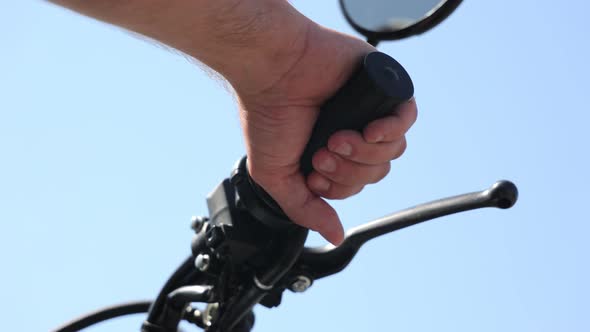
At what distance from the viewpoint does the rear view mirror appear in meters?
1.73

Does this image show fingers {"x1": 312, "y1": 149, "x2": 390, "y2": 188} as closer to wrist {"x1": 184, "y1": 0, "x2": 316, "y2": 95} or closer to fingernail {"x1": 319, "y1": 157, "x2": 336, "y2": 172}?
fingernail {"x1": 319, "y1": 157, "x2": 336, "y2": 172}

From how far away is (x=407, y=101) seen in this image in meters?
1.59

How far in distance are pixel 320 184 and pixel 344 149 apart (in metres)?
0.11

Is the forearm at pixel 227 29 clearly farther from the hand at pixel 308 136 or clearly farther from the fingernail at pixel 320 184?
the fingernail at pixel 320 184

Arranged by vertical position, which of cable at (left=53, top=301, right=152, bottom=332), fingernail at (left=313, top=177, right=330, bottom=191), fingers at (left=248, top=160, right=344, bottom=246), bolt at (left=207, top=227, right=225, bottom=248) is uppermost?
fingernail at (left=313, top=177, right=330, bottom=191)

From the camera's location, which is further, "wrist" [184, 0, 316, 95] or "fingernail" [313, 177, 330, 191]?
"fingernail" [313, 177, 330, 191]

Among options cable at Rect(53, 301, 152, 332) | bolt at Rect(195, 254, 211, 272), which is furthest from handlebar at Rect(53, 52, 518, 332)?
cable at Rect(53, 301, 152, 332)

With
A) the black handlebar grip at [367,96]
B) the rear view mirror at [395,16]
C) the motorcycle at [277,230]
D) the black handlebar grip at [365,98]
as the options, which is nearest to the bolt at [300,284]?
the motorcycle at [277,230]

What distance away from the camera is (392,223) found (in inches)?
63.4

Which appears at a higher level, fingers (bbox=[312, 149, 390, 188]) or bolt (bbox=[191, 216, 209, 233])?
fingers (bbox=[312, 149, 390, 188])

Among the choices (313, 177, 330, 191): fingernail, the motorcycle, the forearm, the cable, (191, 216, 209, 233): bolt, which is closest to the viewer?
the forearm

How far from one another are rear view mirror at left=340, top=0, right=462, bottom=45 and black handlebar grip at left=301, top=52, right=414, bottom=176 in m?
0.17

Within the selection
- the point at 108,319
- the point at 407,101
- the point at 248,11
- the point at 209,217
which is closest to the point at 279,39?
the point at 248,11

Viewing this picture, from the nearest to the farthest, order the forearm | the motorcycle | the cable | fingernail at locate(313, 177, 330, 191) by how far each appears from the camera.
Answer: the forearm < the motorcycle < fingernail at locate(313, 177, 330, 191) < the cable
